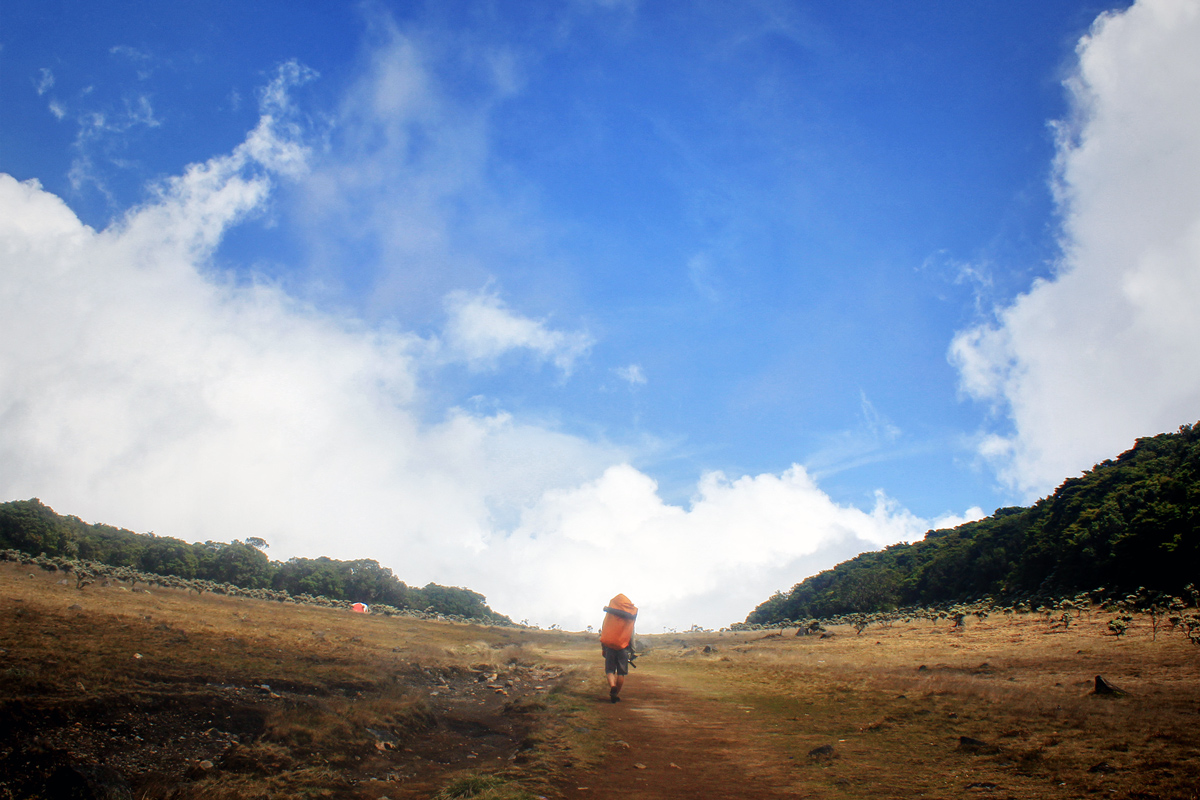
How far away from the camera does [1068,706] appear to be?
9.61 meters

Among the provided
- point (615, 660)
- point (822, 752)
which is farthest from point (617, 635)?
point (822, 752)

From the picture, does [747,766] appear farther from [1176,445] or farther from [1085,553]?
[1176,445]

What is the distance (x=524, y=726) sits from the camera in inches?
453

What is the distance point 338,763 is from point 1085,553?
45.7 m

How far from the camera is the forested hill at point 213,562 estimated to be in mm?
42562

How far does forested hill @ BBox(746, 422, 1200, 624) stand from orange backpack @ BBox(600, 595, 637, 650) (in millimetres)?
28903

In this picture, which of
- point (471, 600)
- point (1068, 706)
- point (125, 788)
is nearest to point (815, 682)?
point (1068, 706)

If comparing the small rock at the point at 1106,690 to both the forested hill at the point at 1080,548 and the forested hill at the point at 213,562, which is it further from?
the forested hill at the point at 213,562

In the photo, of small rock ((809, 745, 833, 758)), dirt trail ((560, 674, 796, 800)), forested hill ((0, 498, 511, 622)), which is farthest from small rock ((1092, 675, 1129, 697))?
forested hill ((0, 498, 511, 622))

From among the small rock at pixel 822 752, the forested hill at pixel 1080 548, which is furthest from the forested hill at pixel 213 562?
the forested hill at pixel 1080 548

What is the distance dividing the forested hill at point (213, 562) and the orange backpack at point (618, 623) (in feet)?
158

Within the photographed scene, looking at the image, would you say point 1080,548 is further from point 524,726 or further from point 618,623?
point 524,726

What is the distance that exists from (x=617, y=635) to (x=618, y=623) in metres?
0.30

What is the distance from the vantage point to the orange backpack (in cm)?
1438
